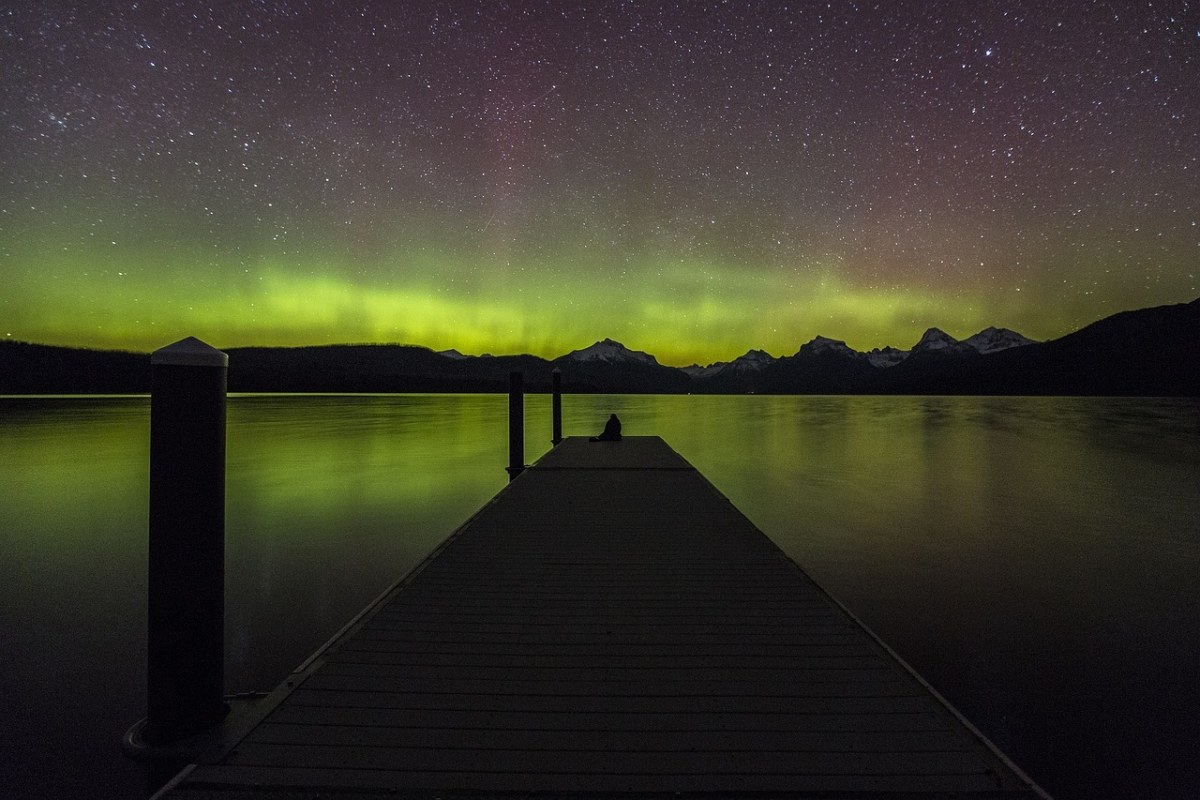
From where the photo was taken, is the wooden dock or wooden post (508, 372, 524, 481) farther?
wooden post (508, 372, 524, 481)

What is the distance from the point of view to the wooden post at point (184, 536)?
10.7ft

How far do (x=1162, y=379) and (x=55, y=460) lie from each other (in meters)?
224

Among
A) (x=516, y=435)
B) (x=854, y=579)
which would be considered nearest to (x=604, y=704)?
(x=854, y=579)

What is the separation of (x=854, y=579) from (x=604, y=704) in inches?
292

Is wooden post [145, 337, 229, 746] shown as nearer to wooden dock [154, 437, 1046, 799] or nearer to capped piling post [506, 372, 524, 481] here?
wooden dock [154, 437, 1046, 799]

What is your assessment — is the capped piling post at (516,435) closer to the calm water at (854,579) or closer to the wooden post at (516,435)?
the wooden post at (516,435)

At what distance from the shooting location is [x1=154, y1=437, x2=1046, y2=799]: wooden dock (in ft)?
8.96

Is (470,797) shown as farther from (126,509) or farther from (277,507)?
(126,509)

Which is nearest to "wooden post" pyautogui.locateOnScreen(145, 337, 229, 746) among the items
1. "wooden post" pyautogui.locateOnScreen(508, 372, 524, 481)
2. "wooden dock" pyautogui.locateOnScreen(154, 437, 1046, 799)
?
"wooden dock" pyautogui.locateOnScreen(154, 437, 1046, 799)

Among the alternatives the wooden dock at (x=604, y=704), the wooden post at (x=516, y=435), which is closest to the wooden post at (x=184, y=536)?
the wooden dock at (x=604, y=704)

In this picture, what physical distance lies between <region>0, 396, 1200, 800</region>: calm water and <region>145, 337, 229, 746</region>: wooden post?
1688 mm

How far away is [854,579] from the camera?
9375 millimetres

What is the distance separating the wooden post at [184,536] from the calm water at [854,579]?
→ 66.5 inches

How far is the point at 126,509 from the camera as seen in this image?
46.1 ft
